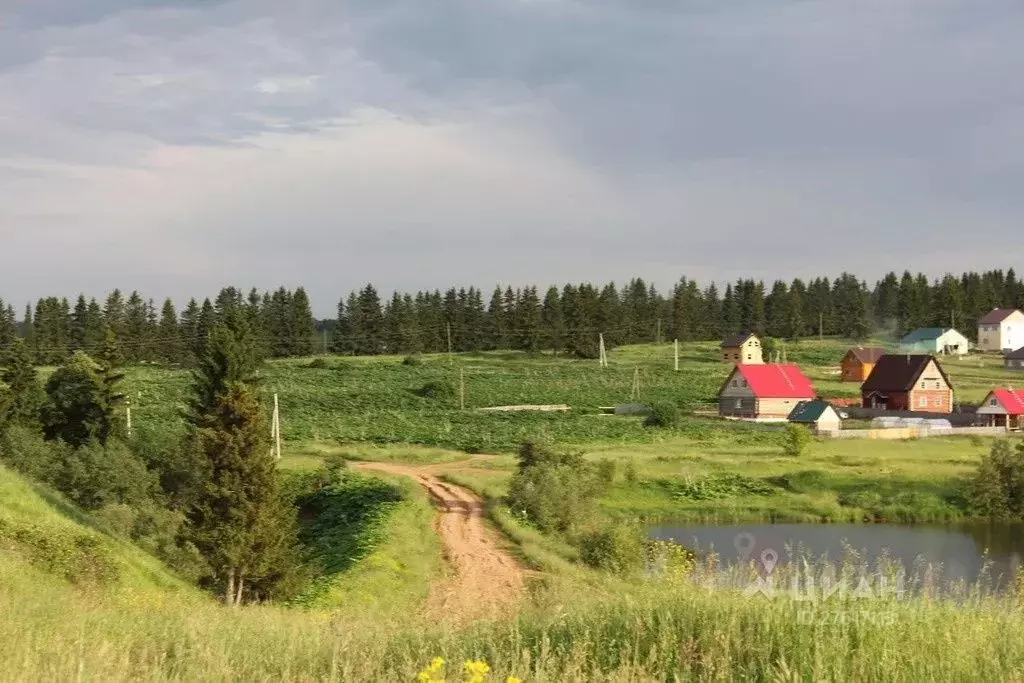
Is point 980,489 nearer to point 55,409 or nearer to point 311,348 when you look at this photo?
point 55,409

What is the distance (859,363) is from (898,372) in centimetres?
1913

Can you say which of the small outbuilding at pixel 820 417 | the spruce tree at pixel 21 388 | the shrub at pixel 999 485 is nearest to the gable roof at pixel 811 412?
the small outbuilding at pixel 820 417

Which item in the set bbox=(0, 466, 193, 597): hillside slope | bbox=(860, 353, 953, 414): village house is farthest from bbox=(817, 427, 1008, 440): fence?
bbox=(0, 466, 193, 597): hillside slope

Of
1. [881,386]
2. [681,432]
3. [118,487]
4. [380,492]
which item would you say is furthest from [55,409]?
[881,386]

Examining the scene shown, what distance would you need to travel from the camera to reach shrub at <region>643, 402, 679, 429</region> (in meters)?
59.0

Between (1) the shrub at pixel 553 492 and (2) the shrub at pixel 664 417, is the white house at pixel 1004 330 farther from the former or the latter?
(1) the shrub at pixel 553 492

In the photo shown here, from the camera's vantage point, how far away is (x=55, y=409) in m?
45.9

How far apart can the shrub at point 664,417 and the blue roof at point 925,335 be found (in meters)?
62.8

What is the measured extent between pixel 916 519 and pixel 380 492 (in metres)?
20.2

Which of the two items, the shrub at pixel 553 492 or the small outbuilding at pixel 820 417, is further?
the small outbuilding at pixel 820 417

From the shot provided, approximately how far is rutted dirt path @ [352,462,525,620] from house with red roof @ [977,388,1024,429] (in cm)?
3904

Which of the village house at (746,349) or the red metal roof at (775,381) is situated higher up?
the village house at (746,349)

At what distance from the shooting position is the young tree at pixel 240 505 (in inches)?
892

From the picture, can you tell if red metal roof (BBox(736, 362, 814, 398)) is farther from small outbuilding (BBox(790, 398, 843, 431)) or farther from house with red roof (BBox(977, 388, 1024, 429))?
house with red roof (BBox(977, 388, 1024, 429))
